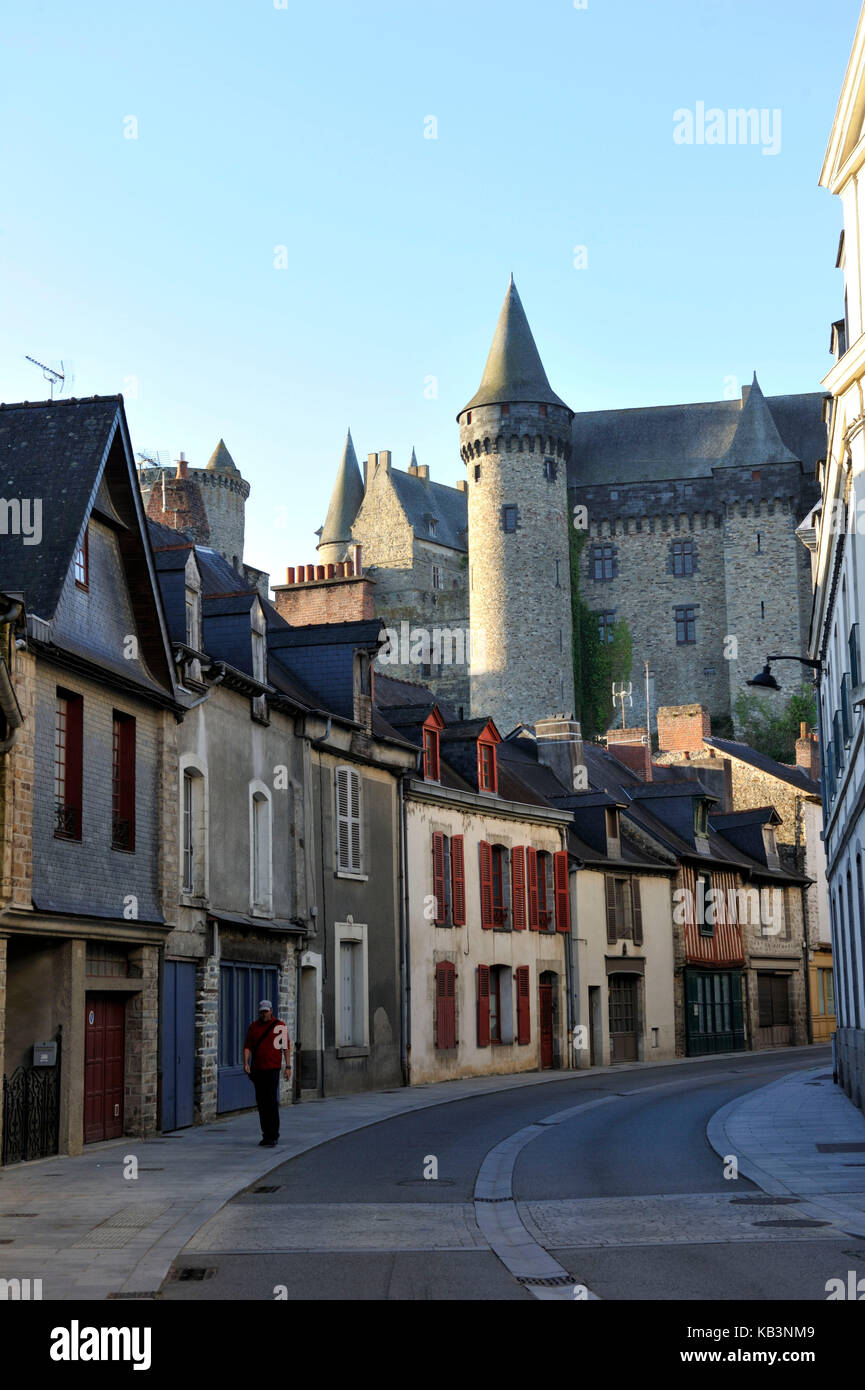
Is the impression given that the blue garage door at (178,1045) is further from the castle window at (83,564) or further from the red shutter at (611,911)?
the red shutter at (611,911)

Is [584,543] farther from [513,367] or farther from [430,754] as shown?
[430,754]

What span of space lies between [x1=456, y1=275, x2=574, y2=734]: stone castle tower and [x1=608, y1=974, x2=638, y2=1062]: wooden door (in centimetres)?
4017

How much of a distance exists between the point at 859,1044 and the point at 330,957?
27.9 ft

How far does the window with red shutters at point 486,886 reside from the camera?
32.8m

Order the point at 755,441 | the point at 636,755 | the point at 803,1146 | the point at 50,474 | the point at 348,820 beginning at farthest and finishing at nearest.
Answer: the point at 755,441 < the point at 636,755 < the point at 348,820 < the point at 50,474 < the point at 803,1146

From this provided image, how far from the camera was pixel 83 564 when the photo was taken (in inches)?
711

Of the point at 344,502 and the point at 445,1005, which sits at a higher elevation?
the point at 344,502

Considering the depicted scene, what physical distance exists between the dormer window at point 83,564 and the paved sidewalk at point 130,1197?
593 centimetres

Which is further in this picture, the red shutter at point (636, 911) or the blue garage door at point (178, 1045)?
the red shutter at point (636, 911)

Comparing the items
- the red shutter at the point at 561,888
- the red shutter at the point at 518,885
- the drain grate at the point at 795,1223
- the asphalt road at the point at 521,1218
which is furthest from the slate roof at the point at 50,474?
the red shutter at the point at 561,888

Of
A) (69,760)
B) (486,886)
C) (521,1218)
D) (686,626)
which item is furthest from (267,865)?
(686,626)

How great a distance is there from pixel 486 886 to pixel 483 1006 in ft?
7.64
